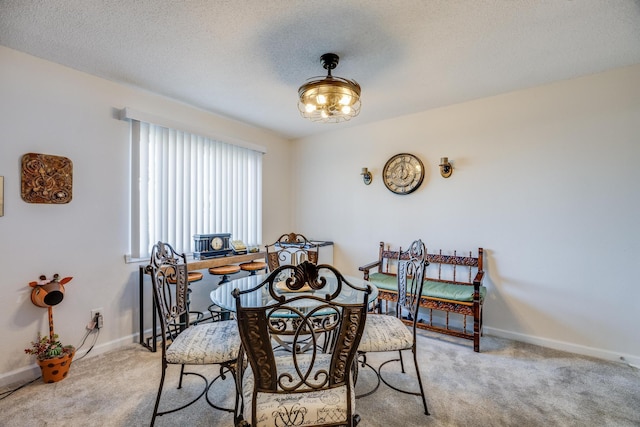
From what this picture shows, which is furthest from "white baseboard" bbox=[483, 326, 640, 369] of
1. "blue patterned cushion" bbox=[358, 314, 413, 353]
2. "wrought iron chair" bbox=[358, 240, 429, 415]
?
"blue patterned cushion" bbox=[358, 314, 413, 353]

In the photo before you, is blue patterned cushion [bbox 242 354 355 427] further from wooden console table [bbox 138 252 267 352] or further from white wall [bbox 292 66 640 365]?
white wall [bbox 292 66 640 365]

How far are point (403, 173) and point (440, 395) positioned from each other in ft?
7.96

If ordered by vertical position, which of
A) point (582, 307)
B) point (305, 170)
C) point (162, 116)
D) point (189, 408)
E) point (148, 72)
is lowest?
point (189, 408)

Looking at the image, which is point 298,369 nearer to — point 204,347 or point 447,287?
point 204,347

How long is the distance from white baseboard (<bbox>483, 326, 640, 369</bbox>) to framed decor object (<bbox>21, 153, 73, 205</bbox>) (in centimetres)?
422

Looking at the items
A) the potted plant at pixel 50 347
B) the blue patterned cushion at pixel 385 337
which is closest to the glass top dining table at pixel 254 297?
the blue patterned cushion at pixel 385 337

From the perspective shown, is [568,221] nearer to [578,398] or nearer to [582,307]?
[582,307]

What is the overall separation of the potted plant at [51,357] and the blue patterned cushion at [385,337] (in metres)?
2.25

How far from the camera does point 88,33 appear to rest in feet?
6.81

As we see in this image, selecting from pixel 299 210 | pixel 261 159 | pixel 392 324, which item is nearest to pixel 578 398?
pixel 392 324

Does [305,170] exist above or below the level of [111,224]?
above

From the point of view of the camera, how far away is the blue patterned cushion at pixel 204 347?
1719 millimetres

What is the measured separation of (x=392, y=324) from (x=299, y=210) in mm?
2950

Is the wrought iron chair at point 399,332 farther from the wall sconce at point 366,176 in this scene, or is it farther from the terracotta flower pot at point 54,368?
the terracotta flower pot at point 54,368
